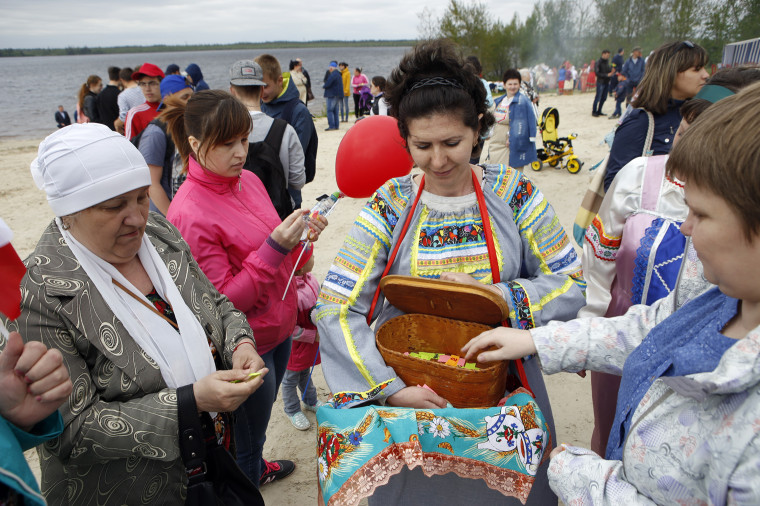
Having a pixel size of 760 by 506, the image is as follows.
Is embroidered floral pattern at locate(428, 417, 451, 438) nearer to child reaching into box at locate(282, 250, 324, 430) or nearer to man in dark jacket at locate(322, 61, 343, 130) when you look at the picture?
child reaching into box at locate(282, 250, 324, 430)

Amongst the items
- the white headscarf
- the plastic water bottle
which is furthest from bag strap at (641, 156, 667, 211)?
→ the white headscarf

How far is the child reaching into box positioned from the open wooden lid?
4.33ft

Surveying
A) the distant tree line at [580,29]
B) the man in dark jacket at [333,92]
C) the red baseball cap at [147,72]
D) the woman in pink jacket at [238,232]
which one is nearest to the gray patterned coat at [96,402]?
the woman in pink jacket at [238,232]

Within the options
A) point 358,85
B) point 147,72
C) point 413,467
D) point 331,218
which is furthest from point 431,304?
point 358,85

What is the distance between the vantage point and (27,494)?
3.68 ft

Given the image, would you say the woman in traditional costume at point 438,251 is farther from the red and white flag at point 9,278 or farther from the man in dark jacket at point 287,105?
the man in dark jacket at point 287,105

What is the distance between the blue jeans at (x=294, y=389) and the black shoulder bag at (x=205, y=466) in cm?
173

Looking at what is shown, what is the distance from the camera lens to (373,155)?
238cm

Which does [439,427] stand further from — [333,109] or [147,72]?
[333,109]

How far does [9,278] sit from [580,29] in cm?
4711

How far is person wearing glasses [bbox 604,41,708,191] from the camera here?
3.03 meters

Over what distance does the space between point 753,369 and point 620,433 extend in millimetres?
463

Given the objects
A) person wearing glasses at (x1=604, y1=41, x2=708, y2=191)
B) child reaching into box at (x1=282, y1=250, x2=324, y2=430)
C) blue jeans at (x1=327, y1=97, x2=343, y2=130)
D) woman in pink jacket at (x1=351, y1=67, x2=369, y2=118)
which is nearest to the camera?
person wearing glasses at (x1=604, y1=41, x2=708, y2=191)

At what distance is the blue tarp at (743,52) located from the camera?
12.9 meters
